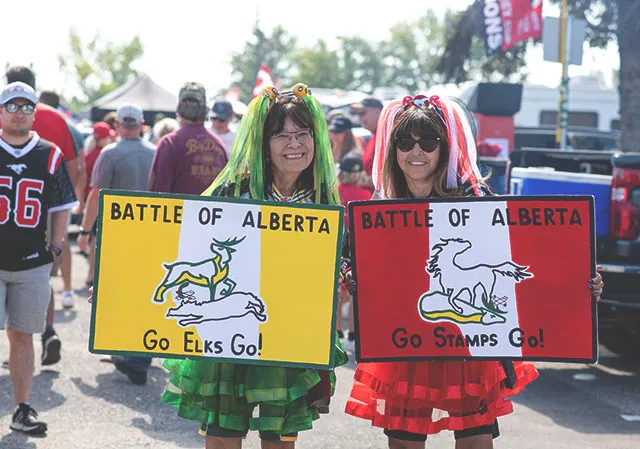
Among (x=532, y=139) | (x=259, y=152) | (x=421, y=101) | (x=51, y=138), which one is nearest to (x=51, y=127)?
(x=51, y=138)

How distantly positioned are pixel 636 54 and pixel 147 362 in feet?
47.6

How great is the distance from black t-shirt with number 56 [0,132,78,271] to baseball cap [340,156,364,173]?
3254 mm

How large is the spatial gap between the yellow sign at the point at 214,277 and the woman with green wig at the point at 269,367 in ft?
0.44

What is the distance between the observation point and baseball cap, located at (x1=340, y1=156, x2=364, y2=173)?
879 centimetres

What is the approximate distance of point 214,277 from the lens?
391cm

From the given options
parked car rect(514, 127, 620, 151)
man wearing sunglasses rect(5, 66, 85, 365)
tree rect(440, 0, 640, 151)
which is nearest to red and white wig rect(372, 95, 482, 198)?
man wearing sunglasses rect(5, 66, 85, 365)

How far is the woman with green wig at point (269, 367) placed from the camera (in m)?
3.91

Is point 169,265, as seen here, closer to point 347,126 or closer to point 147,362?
point 147,362

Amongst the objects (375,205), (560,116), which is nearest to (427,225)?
(375,205)

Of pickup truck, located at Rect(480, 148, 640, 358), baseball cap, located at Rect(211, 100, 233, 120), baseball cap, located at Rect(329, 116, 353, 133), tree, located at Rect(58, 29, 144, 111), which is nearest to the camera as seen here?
pickup truck, located at Rect(480, 148, 640, 358)

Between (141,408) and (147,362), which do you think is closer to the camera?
(141,408)

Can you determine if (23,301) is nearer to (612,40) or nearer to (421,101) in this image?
(421,101)

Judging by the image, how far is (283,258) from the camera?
3.91 meters

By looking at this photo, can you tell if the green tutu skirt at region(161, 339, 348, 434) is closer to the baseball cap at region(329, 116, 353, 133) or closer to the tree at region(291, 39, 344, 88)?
the baseball cap at region(329, 116, 353, 133)
